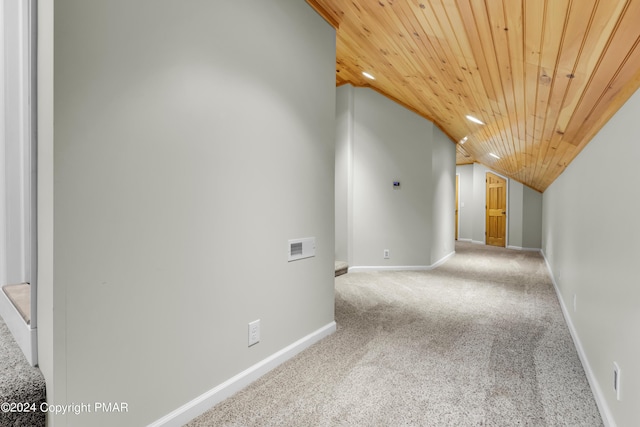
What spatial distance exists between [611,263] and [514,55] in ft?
3.74

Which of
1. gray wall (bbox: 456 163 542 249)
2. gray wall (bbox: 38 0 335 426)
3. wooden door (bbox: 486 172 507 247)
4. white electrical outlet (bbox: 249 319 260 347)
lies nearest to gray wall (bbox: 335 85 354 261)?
gray wall (bbox: 38 0 335 426)

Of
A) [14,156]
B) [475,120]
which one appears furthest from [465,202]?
[14,156]

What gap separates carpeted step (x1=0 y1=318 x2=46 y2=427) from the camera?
1.10 meters

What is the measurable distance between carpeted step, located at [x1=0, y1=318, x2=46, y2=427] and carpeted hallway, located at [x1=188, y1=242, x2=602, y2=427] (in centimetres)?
65

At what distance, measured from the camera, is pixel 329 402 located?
1749 millimetres

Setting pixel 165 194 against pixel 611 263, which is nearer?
pixel 165 194

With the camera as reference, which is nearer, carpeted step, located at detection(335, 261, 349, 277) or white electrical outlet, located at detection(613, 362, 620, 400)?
white electrical outlet, located at detection(613, 362, 620, 400)

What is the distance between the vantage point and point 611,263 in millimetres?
1654

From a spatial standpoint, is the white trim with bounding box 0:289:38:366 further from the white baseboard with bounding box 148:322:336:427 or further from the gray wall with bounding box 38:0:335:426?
the white baseboard with bounding box 148:322:336:427

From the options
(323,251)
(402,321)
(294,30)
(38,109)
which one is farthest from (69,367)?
(402,321)

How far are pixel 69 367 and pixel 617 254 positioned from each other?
2316mm

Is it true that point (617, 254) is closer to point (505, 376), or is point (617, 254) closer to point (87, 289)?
point (505, 376)

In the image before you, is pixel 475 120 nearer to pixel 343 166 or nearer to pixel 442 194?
pixel 343 166

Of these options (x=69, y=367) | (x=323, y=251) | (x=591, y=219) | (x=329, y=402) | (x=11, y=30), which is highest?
(x=11, y=30)
